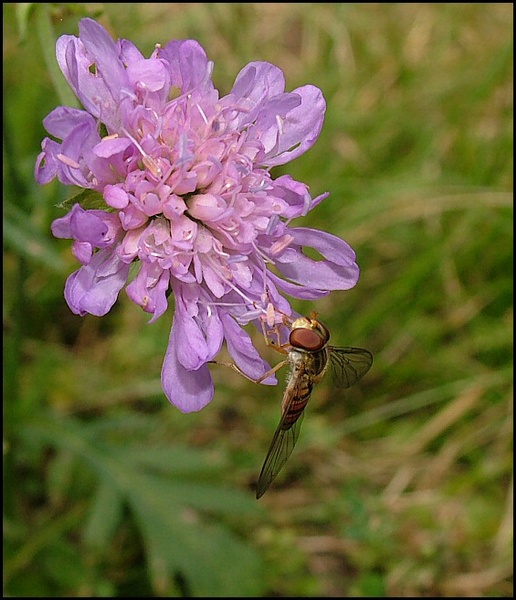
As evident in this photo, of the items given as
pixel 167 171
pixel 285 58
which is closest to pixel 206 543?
pixel 167 171

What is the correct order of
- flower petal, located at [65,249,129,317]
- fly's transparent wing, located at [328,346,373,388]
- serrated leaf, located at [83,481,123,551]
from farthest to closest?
serrated leaf, located at [83,481,123,551] → fly's transparent wing, located at [328,346,373,388] → flower petal, located at [65,249,129,317]

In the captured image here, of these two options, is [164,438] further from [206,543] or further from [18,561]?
[18,561]

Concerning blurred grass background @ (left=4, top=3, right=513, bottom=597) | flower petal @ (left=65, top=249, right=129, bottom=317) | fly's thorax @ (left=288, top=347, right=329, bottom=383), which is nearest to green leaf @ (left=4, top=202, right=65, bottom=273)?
blurred grass background @ (left=4, top=3, right=513, bottom=597)

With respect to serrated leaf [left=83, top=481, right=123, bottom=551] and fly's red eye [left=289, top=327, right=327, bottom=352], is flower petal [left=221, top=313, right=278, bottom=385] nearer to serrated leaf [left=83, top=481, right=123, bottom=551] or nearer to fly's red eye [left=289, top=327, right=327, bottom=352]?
fly's red eye [left=289, top=327, right=327, bottom=352]

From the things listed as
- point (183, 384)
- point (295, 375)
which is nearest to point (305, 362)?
point (295, 375)

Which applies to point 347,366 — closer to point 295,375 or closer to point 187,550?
point 295,375

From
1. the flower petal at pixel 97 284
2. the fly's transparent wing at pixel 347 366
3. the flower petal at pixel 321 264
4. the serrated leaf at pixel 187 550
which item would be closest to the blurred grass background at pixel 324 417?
the serrated leaf at pixel 187 550
